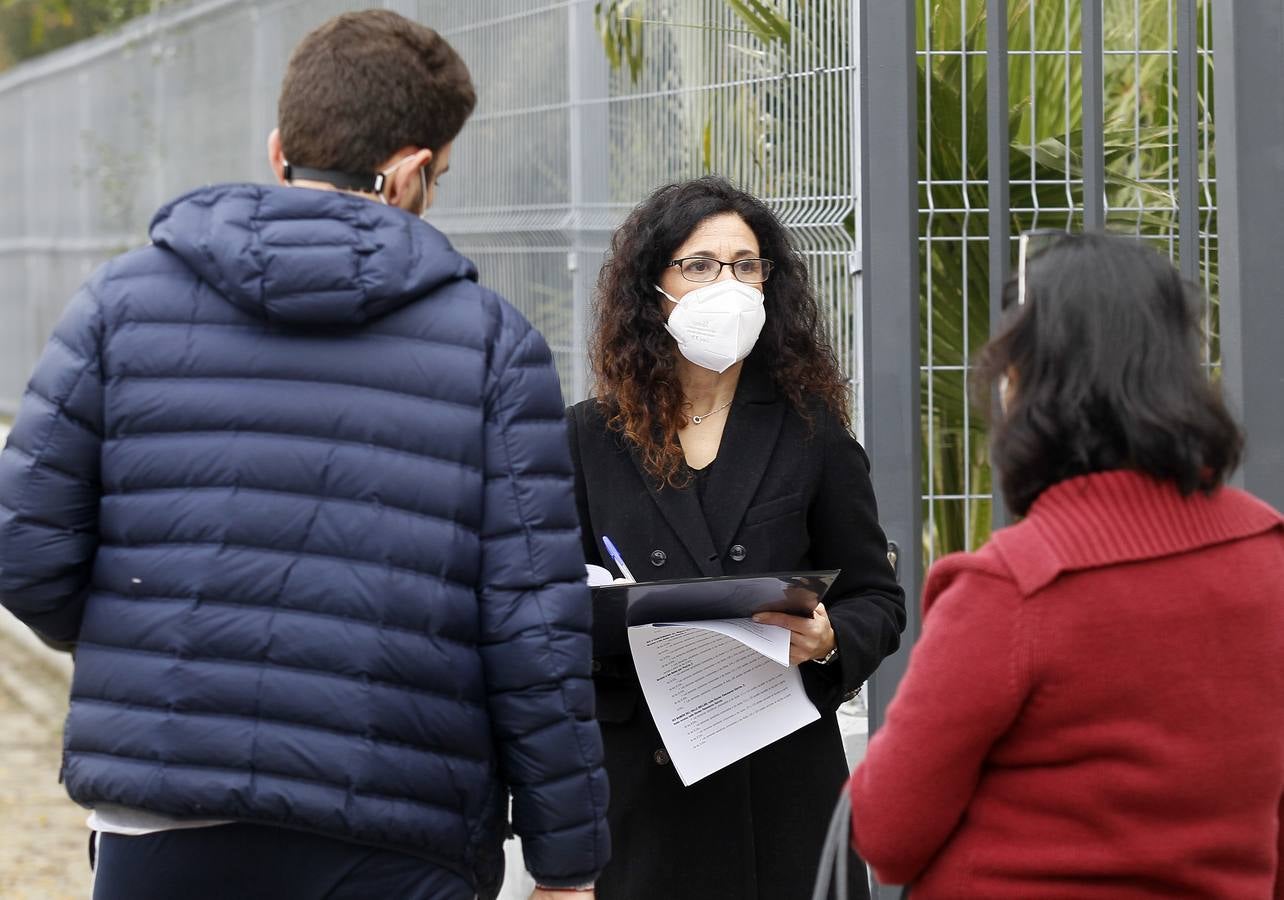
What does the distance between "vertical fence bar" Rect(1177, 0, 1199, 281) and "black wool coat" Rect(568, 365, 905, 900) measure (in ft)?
2.14

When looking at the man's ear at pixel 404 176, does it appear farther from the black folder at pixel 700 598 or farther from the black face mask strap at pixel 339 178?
the black folder at pixel 700 598

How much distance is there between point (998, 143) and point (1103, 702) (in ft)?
4.93

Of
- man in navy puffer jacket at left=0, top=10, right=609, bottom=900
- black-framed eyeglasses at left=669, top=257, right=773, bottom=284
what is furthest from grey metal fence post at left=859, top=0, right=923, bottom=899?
man in navy puffer jacket at left=0, top=10, right=609, bottom=900

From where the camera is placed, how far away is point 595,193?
515cm

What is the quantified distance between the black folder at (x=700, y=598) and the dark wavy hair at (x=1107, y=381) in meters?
0.74

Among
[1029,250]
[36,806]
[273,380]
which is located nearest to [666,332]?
[273,380]

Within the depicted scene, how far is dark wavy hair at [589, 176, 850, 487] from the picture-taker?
3133 millimetres

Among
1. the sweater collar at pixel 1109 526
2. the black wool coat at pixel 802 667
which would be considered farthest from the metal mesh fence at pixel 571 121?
the sweater collar at pixel 1109 526

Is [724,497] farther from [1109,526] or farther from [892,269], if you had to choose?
[1109,526]

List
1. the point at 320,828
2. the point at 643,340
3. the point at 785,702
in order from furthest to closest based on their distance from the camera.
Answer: the point at 643,340
the point at 785,702
the point at 320,828

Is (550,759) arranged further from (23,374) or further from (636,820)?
(23,374)

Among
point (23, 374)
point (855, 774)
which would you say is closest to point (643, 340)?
point (855, 774)

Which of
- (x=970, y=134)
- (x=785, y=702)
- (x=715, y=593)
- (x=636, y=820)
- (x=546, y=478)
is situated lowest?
(x=636, y=820)

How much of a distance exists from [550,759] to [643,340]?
3.52 ft
